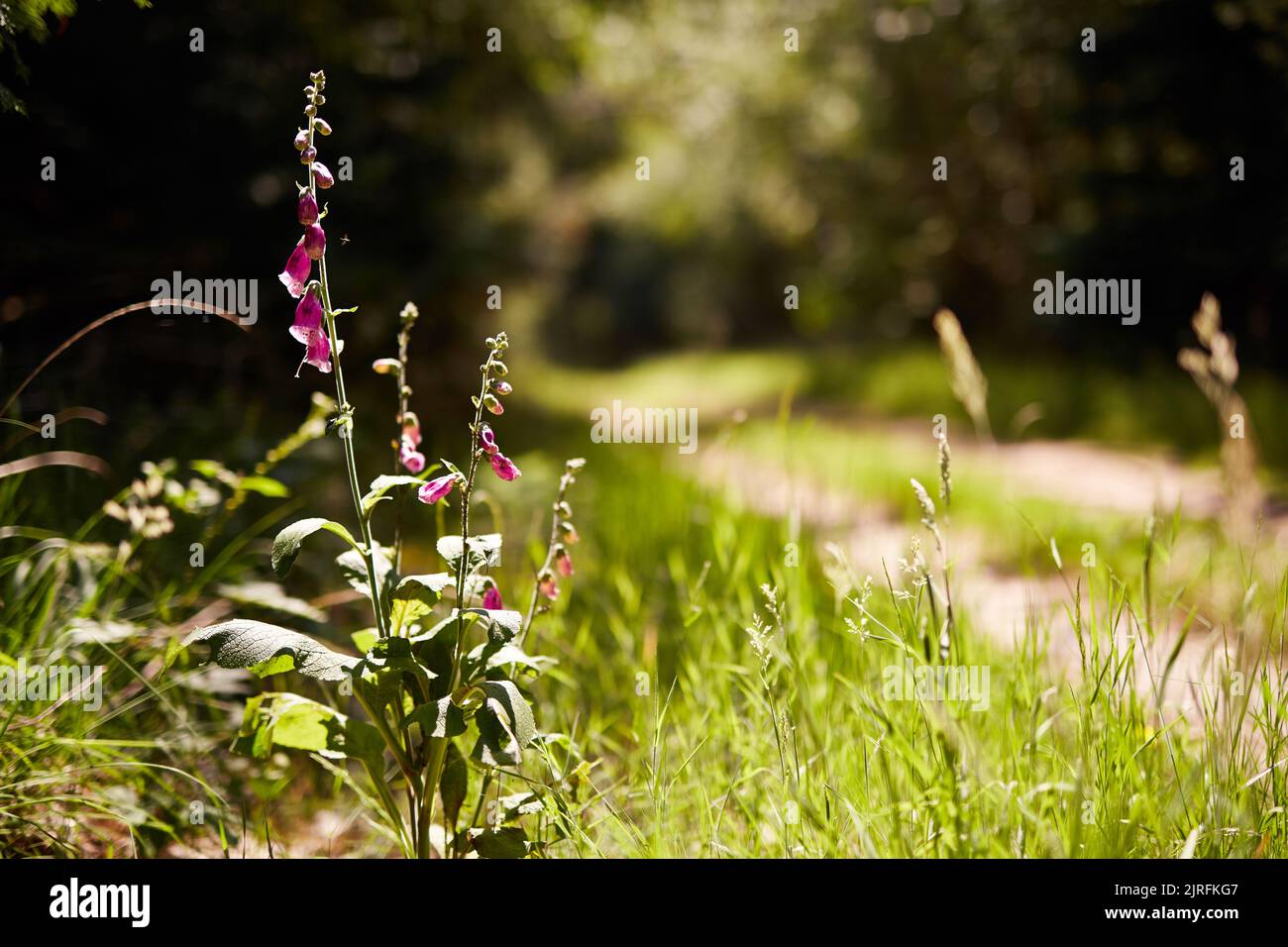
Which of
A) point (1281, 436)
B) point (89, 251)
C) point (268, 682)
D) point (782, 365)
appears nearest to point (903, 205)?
point (782, 365)

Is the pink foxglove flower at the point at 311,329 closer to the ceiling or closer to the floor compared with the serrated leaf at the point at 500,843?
closer to the ceiling

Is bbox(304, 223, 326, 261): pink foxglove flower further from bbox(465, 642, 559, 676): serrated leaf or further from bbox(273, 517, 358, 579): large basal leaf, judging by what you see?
bbox(465, 642, 559, 676): serrated leaf

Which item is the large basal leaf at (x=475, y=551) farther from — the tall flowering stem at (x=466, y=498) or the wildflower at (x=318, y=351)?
the wildflower at (x=318, y=351)

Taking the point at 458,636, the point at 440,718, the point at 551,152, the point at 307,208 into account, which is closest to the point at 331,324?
the point at 307,208

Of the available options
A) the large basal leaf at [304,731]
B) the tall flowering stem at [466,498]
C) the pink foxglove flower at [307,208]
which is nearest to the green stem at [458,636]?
the tall flowering stem at [466,498]

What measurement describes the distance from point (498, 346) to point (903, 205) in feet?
40.2

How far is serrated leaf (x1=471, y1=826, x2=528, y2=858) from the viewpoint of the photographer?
4.50ft

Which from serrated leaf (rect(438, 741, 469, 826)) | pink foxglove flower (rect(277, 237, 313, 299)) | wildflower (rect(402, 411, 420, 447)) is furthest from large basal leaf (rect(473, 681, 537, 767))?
pink foxglove flower (rect(277, 237, 313, 299))

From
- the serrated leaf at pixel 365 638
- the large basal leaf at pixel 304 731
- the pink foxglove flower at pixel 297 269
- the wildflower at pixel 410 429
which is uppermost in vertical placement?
the pink foxglove flower at pixel 297 269

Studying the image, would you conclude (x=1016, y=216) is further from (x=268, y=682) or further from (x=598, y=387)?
(x=268, y=682)

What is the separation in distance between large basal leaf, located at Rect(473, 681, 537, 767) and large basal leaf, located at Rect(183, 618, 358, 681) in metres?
0.23

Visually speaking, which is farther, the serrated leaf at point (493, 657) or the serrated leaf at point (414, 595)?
the serrated leaf at point (414, 595)

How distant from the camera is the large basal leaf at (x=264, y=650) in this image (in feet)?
4.26
